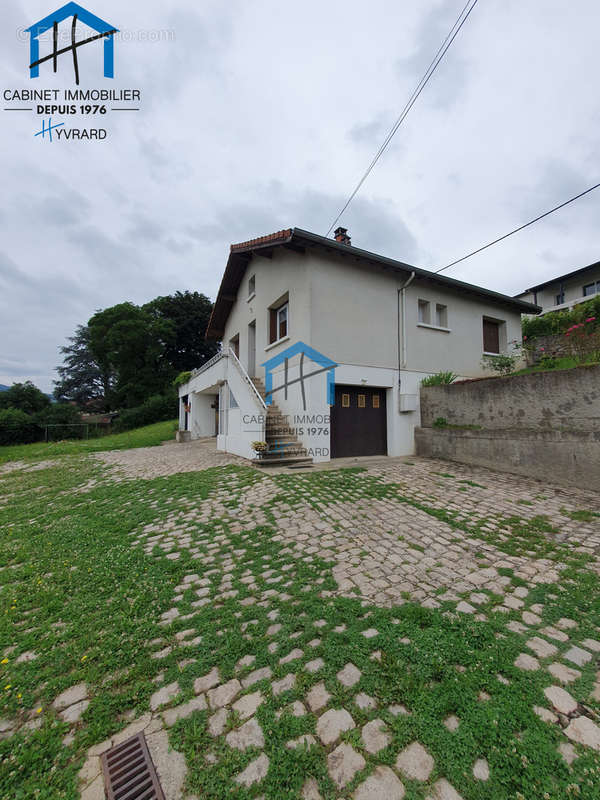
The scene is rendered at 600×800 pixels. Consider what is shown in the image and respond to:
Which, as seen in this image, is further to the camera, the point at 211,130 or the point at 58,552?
the point at 211,130

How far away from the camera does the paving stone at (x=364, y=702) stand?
62.4 inches

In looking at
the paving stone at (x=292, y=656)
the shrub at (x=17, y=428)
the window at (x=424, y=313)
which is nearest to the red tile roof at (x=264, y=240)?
the window at (x=424, y=313)

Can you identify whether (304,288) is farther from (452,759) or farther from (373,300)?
(452,759)

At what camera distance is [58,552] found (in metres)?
3.37

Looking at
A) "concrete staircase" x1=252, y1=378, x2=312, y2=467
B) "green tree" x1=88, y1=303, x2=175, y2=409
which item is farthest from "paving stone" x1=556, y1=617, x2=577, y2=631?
"green tree" x1=88, y1=303, x2=175, y2=409

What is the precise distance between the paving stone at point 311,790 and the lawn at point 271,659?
16mm

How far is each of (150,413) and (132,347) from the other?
6.28m

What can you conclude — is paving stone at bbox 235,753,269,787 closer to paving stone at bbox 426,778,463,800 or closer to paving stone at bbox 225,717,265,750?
paving stone at bbox 225,717,265,750

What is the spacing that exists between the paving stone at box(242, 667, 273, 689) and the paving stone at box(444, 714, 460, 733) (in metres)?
0.96

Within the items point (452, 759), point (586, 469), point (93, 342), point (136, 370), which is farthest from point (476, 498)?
point (93, 342)

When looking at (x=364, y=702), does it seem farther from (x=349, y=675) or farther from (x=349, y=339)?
(x=349, y=339)

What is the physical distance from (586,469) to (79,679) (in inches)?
284

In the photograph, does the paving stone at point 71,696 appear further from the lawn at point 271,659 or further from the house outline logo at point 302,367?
the house outline logo at point 302,367

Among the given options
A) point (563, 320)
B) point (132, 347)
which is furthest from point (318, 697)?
point (132, 347)
